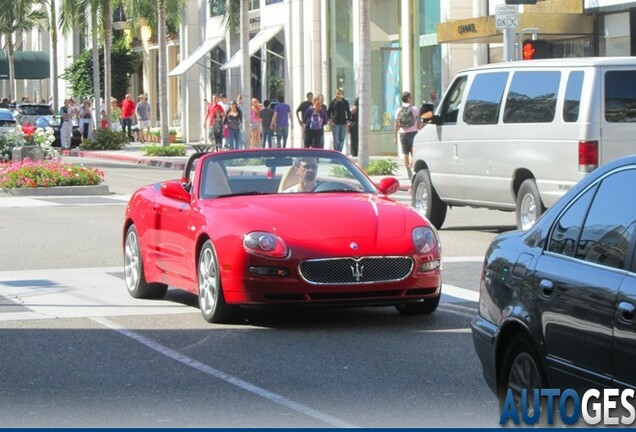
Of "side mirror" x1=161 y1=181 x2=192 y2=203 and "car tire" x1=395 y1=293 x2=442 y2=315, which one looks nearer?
"car tire" x1=395 y1=293 x2=442 y2=315

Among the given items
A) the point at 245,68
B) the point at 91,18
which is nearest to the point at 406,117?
the point at 245,68

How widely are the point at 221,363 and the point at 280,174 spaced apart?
297 centimetres

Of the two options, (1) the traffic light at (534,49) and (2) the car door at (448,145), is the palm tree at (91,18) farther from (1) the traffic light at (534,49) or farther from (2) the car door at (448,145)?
(2) the car door at (448,145)

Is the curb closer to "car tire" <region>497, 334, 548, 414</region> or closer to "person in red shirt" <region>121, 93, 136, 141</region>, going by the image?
"car tire" <region>497, 334, 548, 414</region>

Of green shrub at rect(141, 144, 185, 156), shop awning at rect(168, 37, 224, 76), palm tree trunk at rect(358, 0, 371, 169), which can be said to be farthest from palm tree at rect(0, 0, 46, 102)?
palm tree trunk at rect(358, 0, 371, 169)

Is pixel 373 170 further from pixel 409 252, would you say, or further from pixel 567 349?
pixel 567 349

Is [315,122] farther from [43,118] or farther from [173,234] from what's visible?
[173,234]

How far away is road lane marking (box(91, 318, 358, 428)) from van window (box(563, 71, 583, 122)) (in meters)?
6.84

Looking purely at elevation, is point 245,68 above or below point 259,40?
below

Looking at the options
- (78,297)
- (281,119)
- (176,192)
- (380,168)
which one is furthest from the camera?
(281,119)

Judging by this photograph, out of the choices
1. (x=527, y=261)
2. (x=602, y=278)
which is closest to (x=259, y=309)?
(x=527, y=261)

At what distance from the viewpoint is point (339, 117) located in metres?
40.0

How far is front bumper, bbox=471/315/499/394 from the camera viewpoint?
692 cm

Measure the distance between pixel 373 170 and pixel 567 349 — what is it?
2778cm
